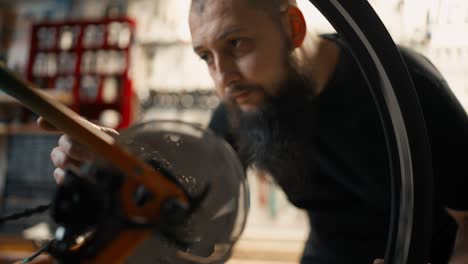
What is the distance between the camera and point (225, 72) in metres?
0.54

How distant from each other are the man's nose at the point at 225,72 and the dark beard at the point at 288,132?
0.12 meters

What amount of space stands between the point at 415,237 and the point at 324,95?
15.7 inches

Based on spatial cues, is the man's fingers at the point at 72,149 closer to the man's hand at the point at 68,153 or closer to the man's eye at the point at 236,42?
the man's hand at the point at 68,153

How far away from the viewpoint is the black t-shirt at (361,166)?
56cm

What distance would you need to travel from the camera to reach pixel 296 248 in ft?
3.83

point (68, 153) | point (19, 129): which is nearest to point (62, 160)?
point (68, 153)

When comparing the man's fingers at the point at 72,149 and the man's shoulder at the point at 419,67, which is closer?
the man's fingers at the point at 72,149

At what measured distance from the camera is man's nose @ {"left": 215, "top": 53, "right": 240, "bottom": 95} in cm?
52

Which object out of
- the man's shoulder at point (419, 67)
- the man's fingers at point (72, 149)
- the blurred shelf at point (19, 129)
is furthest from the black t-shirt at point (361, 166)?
the blurred shelf at point (19, 129)

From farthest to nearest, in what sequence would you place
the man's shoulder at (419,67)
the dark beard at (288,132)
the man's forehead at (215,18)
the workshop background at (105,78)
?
1. the workshop background at (105,78)
2. the dark beard at (288,132)
3. the man's shoulder at (419,67)
4. the man's forehead at (215,18)

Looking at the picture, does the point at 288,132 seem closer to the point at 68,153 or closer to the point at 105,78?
the point at 68,153

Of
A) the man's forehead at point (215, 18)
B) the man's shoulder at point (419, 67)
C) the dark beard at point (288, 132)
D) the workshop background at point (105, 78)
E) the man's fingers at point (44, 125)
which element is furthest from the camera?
the workshop background at point (105, 78)

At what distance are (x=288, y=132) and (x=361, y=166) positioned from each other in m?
0.13

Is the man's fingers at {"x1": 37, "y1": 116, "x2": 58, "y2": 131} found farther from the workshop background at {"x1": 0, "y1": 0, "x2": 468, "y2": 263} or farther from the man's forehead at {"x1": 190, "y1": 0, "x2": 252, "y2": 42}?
the workshop background at {"x1": 0, "y1": 0, "x2": 468, "y2": 263}
